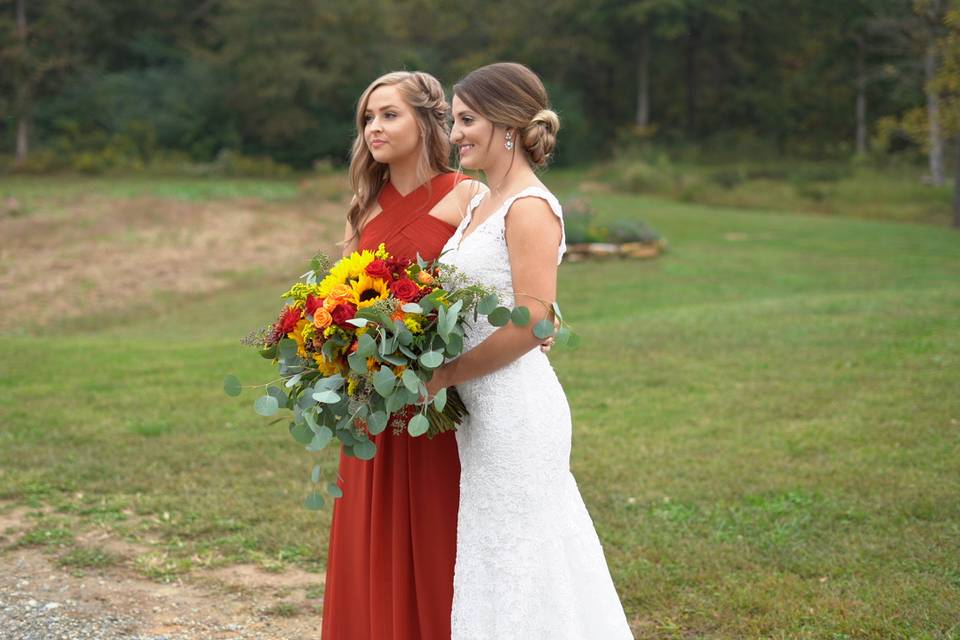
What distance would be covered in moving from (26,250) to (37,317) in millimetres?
4708

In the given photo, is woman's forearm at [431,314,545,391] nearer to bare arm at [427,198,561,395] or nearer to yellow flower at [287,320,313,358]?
bare arm at [427,198,561,395]

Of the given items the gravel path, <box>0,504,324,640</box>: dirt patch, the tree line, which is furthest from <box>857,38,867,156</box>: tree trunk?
the gravel path

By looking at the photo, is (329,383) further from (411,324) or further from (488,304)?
(488,304)

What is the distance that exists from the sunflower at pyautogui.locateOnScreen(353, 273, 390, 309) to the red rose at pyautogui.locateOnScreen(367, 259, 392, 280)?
0.01 metres

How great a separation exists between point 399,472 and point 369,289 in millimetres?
733

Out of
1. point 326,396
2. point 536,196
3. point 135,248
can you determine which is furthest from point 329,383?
point 135,248

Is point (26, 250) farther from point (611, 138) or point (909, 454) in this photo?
point (611, 138)

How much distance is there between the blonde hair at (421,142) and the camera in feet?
12.7

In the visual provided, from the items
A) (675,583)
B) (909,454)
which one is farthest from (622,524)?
(909,454)

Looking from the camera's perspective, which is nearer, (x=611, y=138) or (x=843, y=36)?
(x=843, y=36)

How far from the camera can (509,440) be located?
3.25 m

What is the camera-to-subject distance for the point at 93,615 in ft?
15.3

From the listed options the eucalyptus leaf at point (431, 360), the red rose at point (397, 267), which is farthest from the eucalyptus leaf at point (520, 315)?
the red rose at point (397, 267)

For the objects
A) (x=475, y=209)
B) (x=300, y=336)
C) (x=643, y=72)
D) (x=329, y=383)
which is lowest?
(x=329, y=383)
